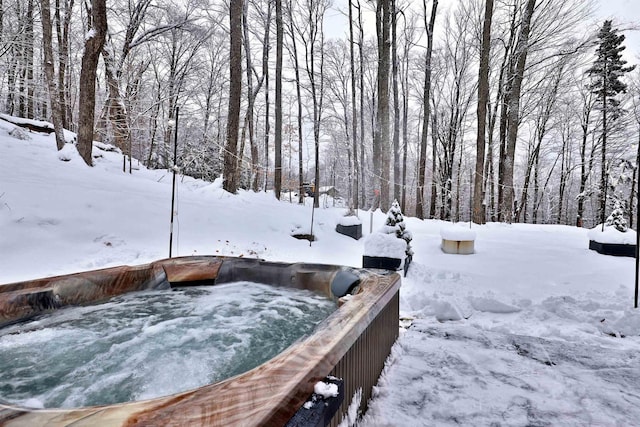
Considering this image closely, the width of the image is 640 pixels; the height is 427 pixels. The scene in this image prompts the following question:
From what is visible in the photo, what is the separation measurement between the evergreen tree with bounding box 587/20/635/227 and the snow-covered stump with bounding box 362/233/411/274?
12.4 m

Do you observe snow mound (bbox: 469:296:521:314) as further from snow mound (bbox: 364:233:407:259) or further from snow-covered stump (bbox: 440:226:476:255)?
snow-covered stump (bbox: 440:226:476:255)

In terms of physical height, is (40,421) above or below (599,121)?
below

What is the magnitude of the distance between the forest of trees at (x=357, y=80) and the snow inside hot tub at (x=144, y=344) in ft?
16.8

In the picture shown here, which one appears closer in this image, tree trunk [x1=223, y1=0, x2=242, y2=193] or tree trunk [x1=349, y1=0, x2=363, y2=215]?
tree trunk [x1=223, y1=0, x2=242, y2=193]

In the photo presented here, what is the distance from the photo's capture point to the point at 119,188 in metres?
5.96

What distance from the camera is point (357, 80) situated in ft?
53.2

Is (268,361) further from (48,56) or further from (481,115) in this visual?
(481,115)

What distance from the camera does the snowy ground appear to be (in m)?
1.96

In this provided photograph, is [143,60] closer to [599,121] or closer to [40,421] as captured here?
[40,421]

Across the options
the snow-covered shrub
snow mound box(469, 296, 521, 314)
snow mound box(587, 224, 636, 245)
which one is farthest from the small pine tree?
the snow-covered shrub

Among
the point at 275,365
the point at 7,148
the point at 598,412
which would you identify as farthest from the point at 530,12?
the point at 7,148

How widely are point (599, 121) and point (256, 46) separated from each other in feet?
46.9

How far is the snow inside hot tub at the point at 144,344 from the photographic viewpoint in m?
1.71

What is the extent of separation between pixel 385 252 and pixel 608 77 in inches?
559
